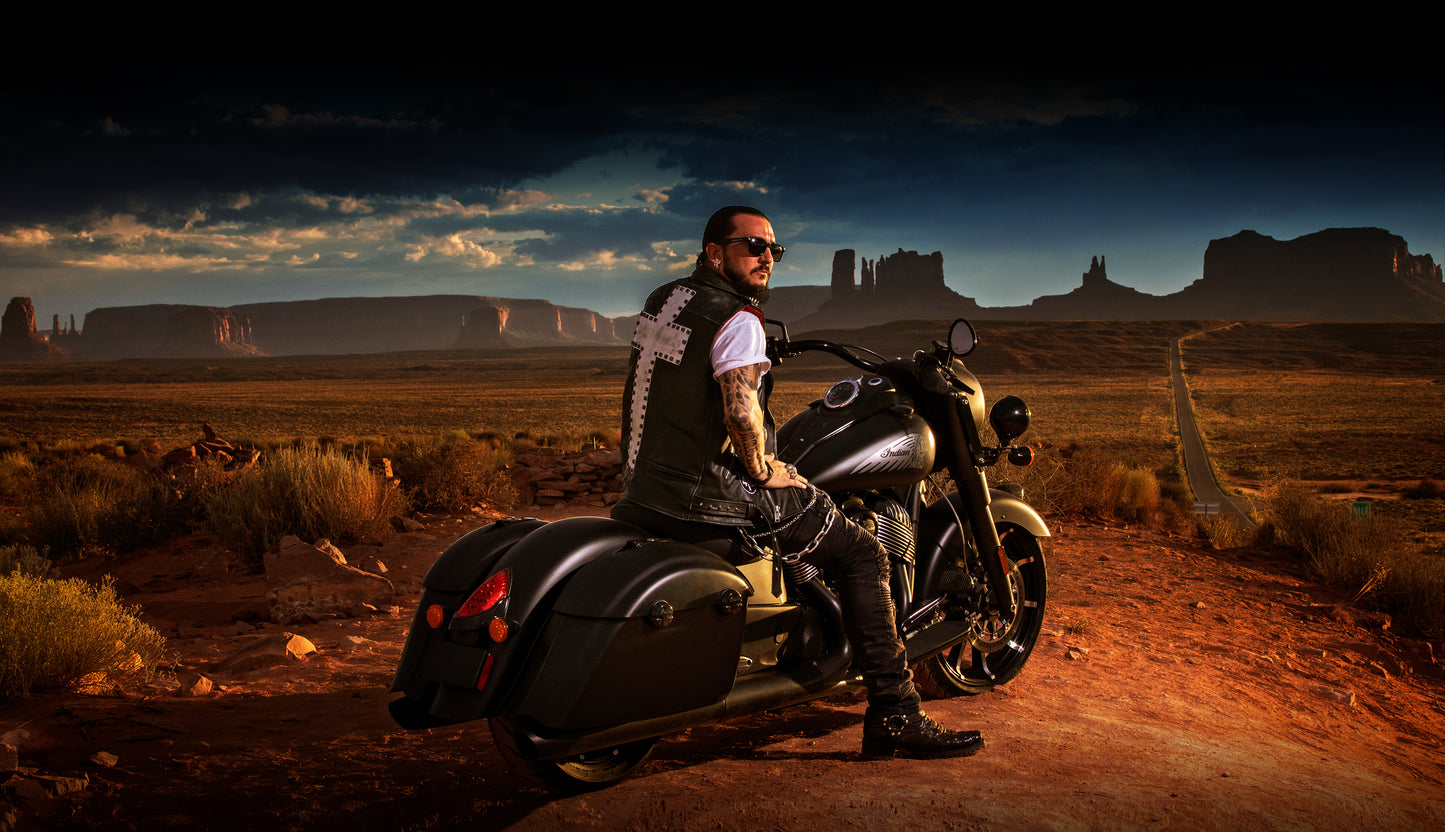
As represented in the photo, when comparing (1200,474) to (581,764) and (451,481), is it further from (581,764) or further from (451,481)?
(581,764)

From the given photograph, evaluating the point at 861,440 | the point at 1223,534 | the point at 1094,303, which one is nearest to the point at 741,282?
the point at 861,440

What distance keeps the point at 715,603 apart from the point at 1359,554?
8.38m

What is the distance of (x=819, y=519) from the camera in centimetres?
309

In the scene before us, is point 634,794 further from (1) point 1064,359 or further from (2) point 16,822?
(1) point 1064,359

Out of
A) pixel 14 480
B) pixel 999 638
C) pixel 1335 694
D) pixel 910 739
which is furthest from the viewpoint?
pixel 14 480

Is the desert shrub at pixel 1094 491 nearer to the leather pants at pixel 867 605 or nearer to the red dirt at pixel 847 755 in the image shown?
the red dirt at pixel 847 755

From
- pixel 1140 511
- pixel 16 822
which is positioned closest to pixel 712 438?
pixel 16 822

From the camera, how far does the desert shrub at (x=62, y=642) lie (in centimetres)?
401

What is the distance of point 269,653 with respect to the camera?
198 inches

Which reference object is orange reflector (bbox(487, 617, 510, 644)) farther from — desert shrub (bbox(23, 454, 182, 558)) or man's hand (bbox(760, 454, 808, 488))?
desert shrub (bbox(23, 454, 182, 558))

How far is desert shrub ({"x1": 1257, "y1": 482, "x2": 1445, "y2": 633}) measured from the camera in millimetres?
7473

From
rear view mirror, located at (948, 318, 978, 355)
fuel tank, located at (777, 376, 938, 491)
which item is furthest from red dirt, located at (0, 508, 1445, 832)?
rear view mirror, located at (948, 318, 978, 355)

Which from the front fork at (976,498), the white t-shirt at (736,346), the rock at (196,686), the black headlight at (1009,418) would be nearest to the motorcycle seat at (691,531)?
the white t-shirt at (736,346)

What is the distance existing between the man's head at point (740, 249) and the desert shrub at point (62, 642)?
3792 mm
